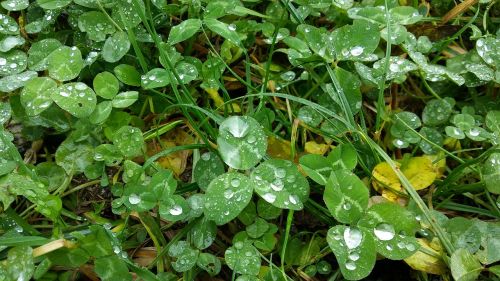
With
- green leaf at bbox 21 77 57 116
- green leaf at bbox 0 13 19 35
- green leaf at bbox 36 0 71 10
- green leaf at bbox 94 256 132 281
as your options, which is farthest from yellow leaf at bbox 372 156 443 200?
green leaf at bbox 0 13 19 35

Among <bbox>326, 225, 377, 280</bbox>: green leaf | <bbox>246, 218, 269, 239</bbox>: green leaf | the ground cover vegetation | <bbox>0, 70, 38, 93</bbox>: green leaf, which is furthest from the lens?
<bbox>0, 70, 38, 93</bbox>: green leaf

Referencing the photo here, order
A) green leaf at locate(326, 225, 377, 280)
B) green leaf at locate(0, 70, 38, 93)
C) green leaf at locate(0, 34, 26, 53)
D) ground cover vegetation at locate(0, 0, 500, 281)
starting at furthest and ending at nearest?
1. green leaf at locate(0, 34, 26, 53)
2. green leaf at locate(0, 70, 38, 93)
3. ground cover vegetation at locate(0, 0, 500, 281)
4. green leaf at locate(326, 225, 377, 280)

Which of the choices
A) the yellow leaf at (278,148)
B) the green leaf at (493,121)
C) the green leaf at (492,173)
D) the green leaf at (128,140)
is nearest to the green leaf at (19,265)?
the green leaf at (128,140)

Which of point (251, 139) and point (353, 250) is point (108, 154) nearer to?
point (251, 139)

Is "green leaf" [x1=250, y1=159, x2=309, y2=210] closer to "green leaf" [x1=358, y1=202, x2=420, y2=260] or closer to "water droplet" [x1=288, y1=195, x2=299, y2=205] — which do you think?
"water droplet" [x1=288, y1=195, x2=299, y2=205]

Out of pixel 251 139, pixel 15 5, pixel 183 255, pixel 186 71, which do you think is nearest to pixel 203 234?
pixel 183 255

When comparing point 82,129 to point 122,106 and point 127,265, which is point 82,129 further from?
point 127,265

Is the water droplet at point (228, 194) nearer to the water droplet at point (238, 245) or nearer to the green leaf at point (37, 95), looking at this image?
the water droplet at point (238, 245)
